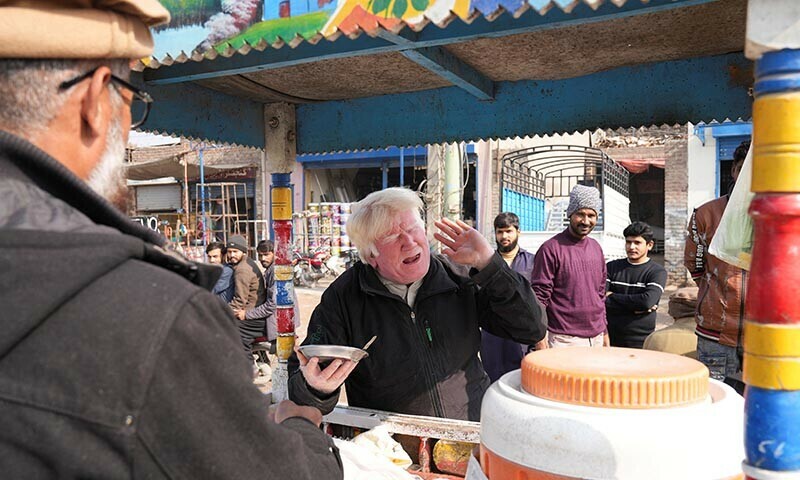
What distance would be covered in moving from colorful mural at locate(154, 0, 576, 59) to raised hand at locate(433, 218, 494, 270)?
78 cm

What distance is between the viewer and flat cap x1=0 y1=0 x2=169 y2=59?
852 mm

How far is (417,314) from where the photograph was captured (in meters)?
2.34

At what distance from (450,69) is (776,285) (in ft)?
7.94

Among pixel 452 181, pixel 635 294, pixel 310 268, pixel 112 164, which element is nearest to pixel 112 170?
pixel 112 164

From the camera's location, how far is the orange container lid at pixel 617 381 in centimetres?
105

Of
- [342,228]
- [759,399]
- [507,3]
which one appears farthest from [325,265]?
[759,399]

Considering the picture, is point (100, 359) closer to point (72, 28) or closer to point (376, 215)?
point (72, 28)

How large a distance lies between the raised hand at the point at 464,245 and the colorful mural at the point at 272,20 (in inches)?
30.8

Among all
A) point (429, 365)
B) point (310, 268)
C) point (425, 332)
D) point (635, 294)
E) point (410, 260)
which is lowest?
point (310, 268)

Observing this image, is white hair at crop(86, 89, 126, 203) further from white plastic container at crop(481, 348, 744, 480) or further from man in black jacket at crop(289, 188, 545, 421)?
man in black jacket at crop(289, 188, 545, 421)

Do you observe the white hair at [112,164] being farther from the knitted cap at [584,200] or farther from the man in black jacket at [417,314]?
the knitted cap at [584,200]

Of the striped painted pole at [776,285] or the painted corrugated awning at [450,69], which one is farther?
the painted corrugated awning at [450,69]

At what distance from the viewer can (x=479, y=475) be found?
122 centimetres

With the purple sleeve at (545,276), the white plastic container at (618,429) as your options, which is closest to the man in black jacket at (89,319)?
the white plastic container at (618,429)
